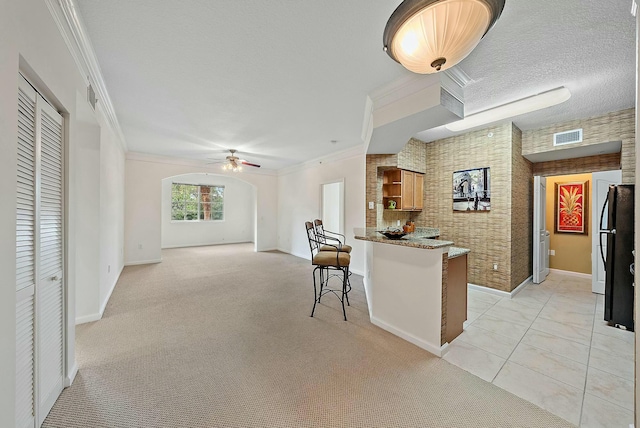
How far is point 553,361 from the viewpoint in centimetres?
209

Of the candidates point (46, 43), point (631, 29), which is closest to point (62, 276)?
point (46, 43)

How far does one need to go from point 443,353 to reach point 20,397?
2842 mm

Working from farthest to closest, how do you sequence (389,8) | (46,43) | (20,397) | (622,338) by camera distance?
(622,338) < (389,8) < (46,43) < (20,397)

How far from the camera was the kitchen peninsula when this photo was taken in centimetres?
221

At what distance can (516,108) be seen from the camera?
126 inches

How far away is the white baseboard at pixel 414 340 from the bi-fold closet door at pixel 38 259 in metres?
2.66

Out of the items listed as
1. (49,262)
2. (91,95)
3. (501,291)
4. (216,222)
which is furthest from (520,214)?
(216,222)

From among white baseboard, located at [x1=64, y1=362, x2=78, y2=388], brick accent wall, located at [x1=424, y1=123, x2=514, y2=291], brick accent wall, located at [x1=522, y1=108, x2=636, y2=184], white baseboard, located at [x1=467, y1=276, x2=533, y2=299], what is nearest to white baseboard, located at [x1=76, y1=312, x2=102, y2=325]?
white baseboard, located at [x1=64, y1=362, x2=78, y2=388]

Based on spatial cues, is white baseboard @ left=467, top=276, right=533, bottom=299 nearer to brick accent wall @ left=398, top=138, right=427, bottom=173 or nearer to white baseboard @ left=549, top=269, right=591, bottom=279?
white baseboard @ left=549, top=269, right=591, bottom=279

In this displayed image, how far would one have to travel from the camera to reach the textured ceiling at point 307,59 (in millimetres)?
1579

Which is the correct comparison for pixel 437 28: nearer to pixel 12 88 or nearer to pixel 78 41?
pixel 12 88

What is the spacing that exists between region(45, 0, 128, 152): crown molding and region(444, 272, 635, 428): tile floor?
377cm

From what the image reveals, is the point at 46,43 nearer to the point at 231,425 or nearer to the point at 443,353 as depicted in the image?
the point at 231,425

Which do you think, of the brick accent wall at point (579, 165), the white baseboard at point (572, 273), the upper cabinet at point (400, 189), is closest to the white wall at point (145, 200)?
the upper cabinet at point (400, 189)
